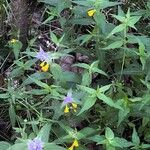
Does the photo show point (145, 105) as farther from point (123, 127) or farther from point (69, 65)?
point (69, 65)

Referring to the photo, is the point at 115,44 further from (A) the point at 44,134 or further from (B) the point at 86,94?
(A) the point at 44,134

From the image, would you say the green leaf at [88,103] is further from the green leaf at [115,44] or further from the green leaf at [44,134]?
the green leaf at [115,44]

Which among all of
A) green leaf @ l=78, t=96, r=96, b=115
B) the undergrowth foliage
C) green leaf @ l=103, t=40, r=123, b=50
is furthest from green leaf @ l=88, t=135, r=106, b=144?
green leaf @ l=103, t=40, r=123, b=50

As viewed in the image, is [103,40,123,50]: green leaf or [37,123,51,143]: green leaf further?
[103,40,123,50]: green leaf

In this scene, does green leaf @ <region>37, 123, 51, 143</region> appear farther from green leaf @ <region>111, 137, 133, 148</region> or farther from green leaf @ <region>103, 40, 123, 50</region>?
green leaf @ <region>103, 40, 123, 50</region>

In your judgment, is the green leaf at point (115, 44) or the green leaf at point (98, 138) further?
the green leaf at point (115, 44)

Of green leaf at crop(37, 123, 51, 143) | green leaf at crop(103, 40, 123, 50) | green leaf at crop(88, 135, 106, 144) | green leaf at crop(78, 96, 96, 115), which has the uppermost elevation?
green leaf at crop(103, 40, 123, 50)

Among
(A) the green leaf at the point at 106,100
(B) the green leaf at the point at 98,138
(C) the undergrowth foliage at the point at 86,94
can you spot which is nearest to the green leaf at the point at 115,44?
(C) the undergrowth foliage at the point at 86,94

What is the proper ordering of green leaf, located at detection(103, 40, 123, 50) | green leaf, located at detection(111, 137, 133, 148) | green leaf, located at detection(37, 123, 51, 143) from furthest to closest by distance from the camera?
green leaf, located at detection(103, 40, 123, 50) < green leaf, located at detection(111, 137, 133, 148) < green leaf, located at detection(37, 123, 51, 143)
